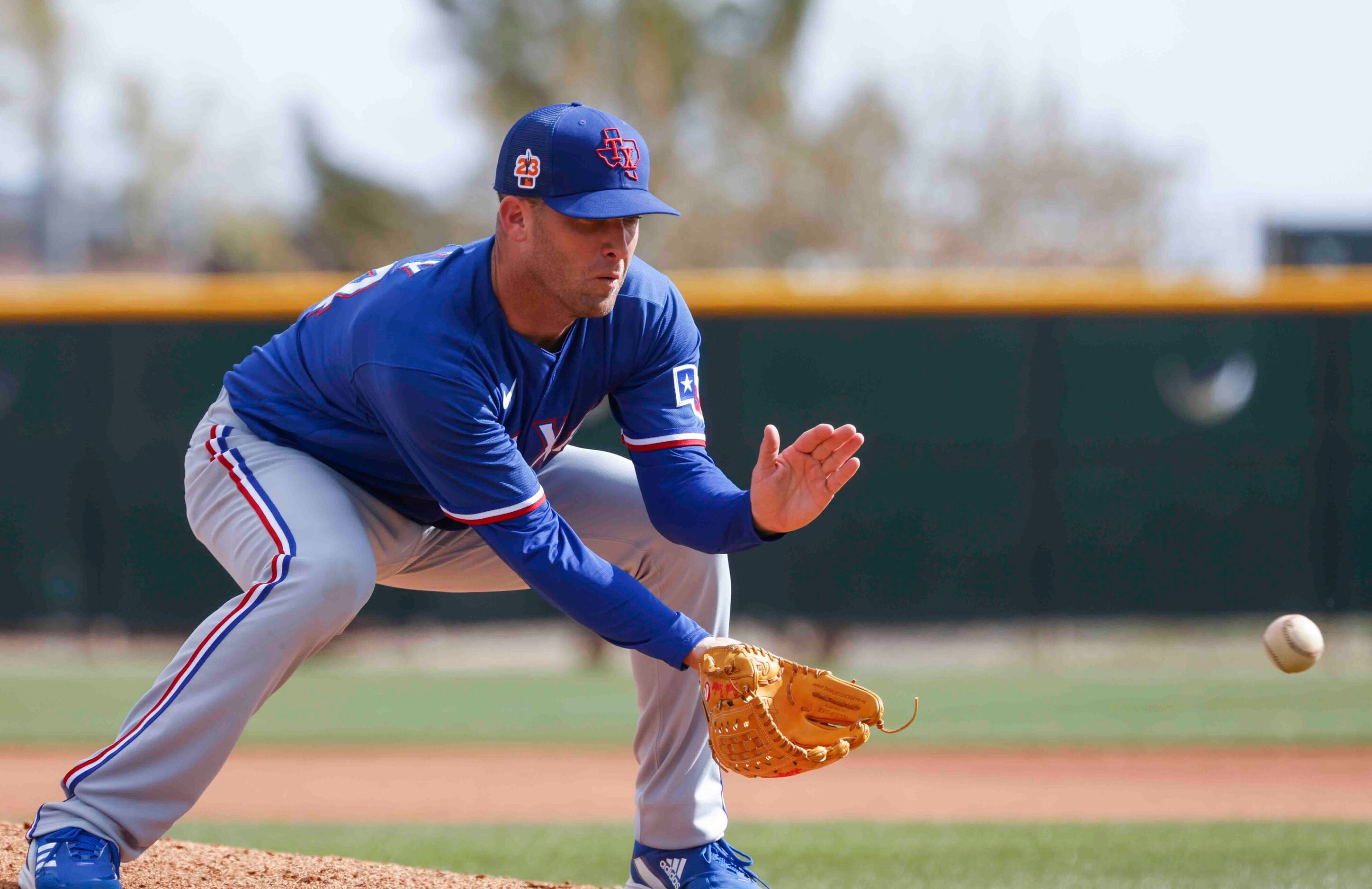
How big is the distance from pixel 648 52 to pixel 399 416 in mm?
20804

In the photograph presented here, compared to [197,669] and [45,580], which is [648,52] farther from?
[197,669]

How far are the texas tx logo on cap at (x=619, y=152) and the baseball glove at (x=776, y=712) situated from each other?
2.89ft

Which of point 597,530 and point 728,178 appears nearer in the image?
point 597,530

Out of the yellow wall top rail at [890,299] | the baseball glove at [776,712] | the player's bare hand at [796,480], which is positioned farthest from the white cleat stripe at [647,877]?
the yellow wall top rail at [890,299]

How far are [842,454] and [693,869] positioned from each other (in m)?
0.93

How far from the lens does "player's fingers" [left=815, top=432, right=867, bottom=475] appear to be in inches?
103

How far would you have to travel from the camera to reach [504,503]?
2557 millimetres

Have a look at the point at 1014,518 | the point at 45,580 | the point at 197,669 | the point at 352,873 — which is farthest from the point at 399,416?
the point at 45,580

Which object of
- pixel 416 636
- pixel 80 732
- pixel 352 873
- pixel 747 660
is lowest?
pixel 416 636

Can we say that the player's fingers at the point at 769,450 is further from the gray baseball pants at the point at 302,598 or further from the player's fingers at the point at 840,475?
the gray baseball pants at the point at 302,598

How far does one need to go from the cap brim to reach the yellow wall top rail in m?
7.49

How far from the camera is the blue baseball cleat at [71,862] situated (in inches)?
93.1

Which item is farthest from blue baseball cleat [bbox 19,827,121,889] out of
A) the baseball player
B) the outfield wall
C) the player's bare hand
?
the outfield wall

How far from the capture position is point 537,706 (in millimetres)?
8008
